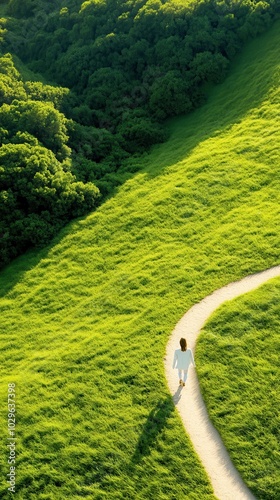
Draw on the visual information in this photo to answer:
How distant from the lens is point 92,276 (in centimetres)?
3666

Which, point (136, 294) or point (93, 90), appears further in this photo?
point (93, 90)

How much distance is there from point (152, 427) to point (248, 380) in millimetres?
5210

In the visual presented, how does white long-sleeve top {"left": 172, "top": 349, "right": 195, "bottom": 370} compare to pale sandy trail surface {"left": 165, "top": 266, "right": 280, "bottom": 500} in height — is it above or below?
above

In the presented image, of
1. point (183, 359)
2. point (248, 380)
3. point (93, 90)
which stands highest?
point (93, 90)

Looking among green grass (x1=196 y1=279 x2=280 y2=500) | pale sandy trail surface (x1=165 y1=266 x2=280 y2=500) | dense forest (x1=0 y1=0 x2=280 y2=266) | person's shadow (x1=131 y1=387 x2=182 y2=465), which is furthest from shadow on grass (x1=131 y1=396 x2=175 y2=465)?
dense forest (x1=0 y1=0 x2=280 y2=266)

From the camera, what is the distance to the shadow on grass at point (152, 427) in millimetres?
22719

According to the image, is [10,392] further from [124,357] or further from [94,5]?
Answer: [94,5]

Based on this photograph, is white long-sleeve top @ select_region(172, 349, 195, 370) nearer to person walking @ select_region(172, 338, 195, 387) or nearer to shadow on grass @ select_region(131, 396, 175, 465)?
person walking @ select_region(172, 338, 195, 387)

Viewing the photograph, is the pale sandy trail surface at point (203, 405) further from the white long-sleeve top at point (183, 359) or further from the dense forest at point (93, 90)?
the dense forest at point (93, 90)

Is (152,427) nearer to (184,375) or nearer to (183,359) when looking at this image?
(184,375)

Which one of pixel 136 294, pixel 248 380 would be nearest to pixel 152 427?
pixel 248 380

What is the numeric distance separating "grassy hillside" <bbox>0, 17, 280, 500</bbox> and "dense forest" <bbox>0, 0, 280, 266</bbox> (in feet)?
7.69

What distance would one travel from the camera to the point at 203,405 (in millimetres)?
24141

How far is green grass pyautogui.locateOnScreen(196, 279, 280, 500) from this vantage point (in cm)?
2183
